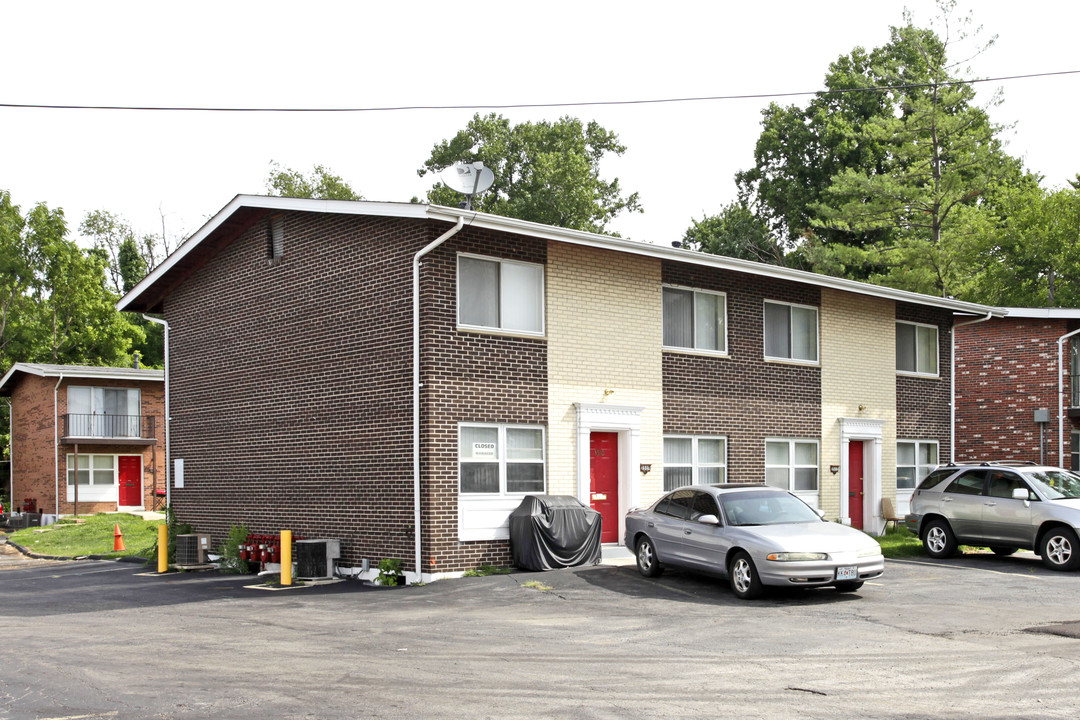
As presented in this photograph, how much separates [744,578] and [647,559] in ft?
7.71

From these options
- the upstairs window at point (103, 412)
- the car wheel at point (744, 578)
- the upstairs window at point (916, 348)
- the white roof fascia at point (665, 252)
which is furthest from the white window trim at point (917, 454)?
the upstairs window at point (103, 412)

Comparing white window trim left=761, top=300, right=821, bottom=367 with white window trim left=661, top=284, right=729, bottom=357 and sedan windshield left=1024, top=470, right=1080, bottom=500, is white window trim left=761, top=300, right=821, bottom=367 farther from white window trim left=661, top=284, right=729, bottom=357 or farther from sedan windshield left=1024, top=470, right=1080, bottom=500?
sedan windshield left=1024, top=470, right=1080, bottom=500

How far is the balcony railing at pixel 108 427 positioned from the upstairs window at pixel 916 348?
3003 centimetres

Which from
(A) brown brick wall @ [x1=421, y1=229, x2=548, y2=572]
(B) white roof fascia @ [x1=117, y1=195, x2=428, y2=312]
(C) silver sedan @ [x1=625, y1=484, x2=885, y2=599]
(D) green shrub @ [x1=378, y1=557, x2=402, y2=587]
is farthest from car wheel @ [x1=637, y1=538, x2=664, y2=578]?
(B) white roof fascia @ [x1=117, y1=195, x2=428, y2=312]

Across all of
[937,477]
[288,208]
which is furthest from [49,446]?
[937,477]

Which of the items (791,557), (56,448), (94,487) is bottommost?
(94,487)

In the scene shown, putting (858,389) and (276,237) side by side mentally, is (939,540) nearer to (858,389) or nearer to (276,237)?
(858,389)

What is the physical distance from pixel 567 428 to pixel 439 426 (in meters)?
2.81

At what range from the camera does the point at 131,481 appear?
45094 millimetres

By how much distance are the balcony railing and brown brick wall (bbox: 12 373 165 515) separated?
0.97 ft

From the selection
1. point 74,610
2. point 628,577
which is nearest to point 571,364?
point 628,577

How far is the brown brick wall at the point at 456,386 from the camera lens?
1725 cm

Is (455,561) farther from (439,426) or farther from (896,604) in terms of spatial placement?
(896,604)

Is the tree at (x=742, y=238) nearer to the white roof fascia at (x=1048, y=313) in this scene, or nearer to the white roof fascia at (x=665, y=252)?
the white roof fascia at (x=1048, y=313)
